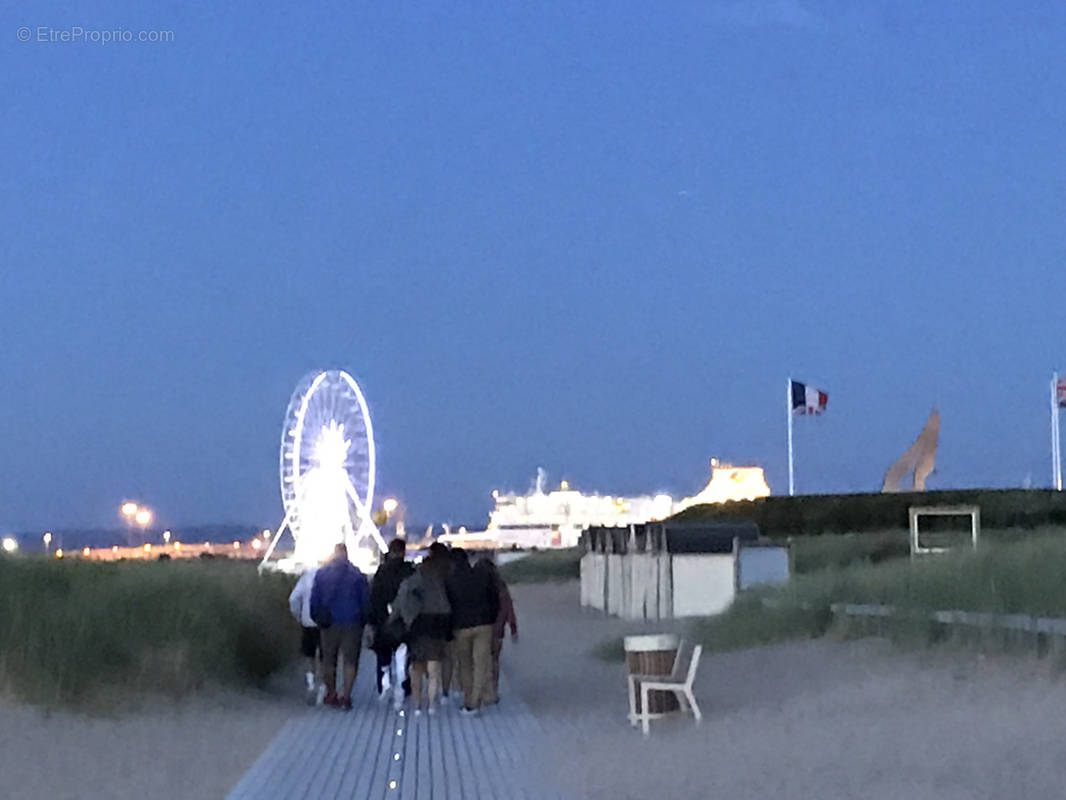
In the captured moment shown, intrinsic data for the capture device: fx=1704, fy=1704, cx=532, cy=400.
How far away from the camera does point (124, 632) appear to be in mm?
16094

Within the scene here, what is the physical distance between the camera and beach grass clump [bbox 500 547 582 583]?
64312 millimetres

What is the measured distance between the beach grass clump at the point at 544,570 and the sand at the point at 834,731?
44.4 m

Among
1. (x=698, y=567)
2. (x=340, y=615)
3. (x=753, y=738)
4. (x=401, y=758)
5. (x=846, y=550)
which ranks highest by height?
(x=846, y=550)

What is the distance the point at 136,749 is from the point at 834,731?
544 cm

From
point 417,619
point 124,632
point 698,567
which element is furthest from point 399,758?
point 698,567

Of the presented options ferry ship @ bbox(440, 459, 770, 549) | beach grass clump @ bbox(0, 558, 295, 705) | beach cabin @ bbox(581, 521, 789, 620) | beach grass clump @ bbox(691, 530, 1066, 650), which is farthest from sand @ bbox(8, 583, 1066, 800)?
ferry ship @ bbox(440, 459, 770, 549)

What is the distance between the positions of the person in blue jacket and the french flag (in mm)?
44042

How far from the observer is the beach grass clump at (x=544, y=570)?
64312 mm

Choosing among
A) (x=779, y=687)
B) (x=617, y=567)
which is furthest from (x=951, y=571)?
(x=617, y=567)

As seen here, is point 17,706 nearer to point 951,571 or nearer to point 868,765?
point 868,765

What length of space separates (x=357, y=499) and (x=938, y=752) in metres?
42.8

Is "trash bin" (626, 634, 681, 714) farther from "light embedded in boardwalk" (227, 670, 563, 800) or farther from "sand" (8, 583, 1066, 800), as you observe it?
"light embedded in boardwalk" (227, 670, 563, 800)

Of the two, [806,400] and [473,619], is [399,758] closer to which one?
[473,619]

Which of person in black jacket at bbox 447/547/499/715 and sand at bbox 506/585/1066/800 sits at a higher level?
person in black jacket at bbox 447/547/499/715
